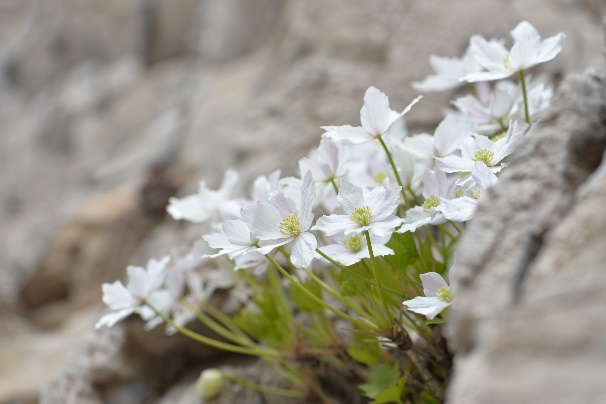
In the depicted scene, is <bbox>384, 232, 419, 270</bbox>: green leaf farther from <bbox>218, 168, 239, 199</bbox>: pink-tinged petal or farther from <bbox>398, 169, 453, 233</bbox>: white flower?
<bbox>218, 168, 239, 199</bbox>: pink-tinged petal

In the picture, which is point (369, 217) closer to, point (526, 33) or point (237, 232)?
point (237, 232)

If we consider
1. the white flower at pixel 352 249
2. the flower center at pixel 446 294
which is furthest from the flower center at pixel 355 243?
the flower center at pixel 446 294

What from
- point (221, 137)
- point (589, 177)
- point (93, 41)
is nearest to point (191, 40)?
point (93, 41)

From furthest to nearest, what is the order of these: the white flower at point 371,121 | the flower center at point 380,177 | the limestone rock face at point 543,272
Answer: the flower center at point 380,177
the white flower at point 371,121
the limestone rock face at point 543,272

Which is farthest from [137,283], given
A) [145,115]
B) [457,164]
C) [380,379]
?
[145,115]

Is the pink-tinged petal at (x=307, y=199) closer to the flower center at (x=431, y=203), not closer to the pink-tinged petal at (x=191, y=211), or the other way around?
the flower center at (x=431, y=203)

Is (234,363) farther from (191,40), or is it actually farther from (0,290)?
(191,40)
